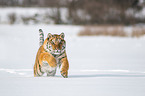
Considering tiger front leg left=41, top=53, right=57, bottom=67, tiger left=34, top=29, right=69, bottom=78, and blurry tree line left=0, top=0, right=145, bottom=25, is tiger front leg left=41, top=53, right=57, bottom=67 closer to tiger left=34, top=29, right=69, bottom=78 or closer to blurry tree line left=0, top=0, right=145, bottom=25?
tiger left=34, top=29, right=69, bottom=78

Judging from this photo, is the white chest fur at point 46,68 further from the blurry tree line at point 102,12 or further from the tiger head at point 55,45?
the blurry tree line at point 102,12

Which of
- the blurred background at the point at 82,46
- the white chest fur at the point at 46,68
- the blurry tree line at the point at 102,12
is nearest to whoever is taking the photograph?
the blurred background at the point at 82,46

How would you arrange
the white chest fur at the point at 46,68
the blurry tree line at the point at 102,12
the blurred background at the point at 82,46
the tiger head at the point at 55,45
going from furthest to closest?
the blurry tree line at the point at 102,12
the white chest fur at the point at 46,68
the tiger head at the point at 55,45
the blurred background at the point at 82,46

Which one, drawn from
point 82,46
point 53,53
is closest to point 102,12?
point 82,46

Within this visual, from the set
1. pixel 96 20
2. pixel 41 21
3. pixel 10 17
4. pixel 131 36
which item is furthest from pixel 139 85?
pixel 10 17

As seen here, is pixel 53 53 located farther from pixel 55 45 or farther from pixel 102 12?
pixel 102 12

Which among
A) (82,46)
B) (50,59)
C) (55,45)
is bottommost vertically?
(82,46)

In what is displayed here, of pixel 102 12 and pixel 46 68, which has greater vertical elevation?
pixel 102 12

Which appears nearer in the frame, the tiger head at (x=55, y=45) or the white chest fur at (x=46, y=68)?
the tiger head at (x=55, y=45)

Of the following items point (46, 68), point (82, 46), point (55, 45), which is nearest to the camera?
point (55, 45)

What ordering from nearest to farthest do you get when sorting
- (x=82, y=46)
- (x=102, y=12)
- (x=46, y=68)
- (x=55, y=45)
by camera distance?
(x=55, y=45) → (x=46, y=68) → (x=82, y=46) → (x=102, y=12)

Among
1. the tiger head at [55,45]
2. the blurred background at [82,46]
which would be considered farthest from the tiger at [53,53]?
the blurred background at [82,46]

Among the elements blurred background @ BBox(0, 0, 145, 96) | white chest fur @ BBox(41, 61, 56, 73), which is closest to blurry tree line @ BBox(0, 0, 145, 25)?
blurred background @ BBox(0, 0, 145, 96)

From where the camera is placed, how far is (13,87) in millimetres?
4078
